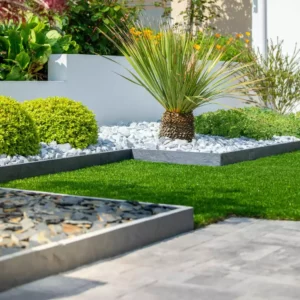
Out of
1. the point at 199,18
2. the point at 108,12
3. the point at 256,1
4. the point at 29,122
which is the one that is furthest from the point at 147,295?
the point at 199,18

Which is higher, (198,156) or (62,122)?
(62,122)

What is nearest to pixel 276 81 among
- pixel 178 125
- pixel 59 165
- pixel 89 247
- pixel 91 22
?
pixel 91 22

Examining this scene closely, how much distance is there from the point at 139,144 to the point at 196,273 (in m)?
6.57

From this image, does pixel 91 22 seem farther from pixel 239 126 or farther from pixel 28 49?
pixel 239 126

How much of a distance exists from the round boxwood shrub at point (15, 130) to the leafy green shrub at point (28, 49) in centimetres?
313

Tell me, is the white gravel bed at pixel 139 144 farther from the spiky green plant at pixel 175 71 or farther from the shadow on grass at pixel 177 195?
the shadow on grass at pixel 177 195

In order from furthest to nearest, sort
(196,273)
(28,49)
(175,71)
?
(28,49) < (175,71) < (196,273)

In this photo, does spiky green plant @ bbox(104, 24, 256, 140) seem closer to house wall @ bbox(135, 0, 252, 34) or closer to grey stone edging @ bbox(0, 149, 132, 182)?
grey stone edging @ bbox(0, 149, 132, 182)

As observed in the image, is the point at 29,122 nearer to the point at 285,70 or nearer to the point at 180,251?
the point at 180,251

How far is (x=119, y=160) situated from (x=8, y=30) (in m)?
3.74

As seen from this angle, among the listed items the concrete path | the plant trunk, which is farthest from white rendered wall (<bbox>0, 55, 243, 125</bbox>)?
the concrete path

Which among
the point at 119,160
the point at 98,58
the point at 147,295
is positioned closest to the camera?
the point at 147,295

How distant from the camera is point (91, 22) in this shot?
14891 millimetres

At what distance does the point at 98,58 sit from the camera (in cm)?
1423
